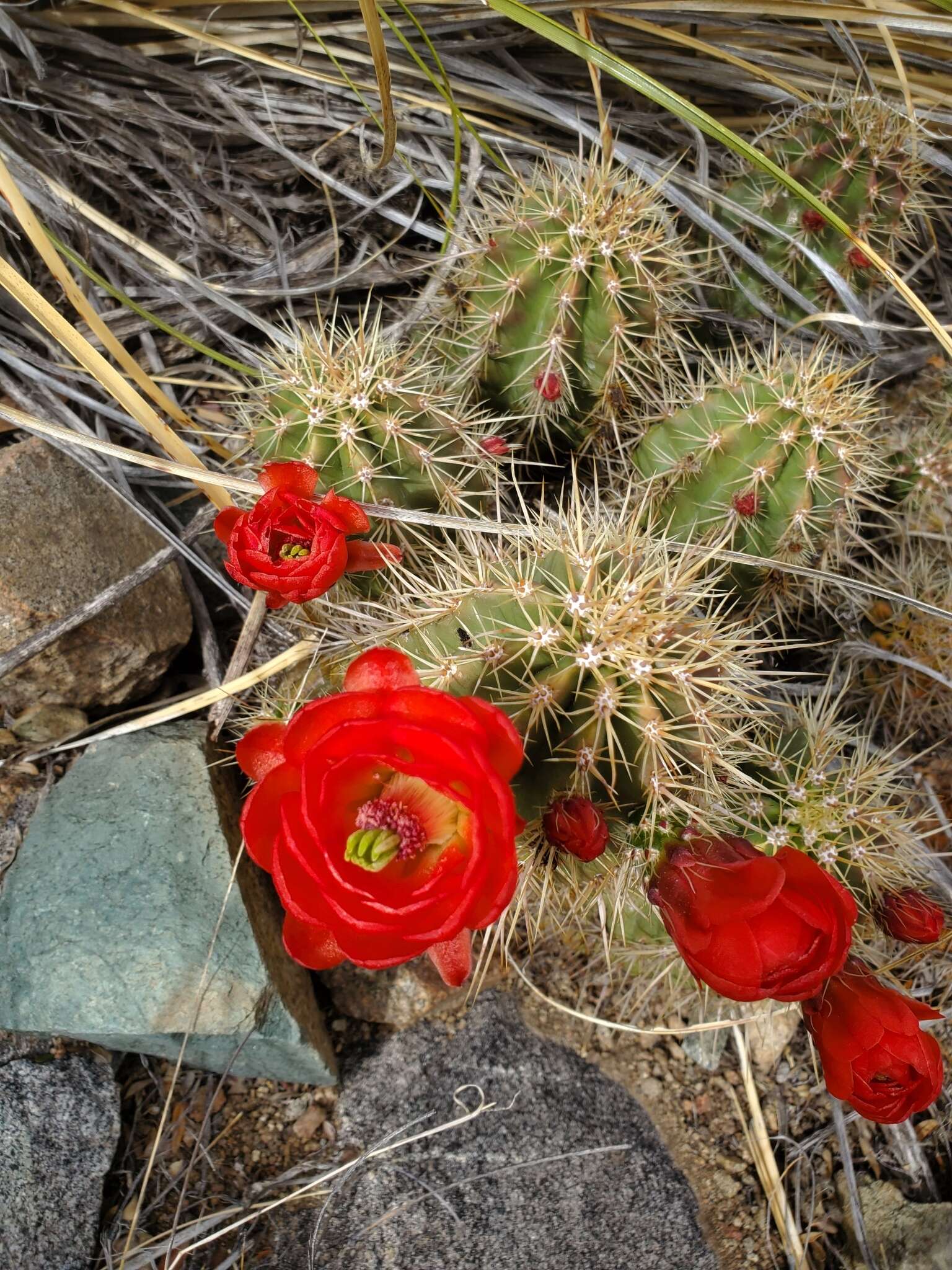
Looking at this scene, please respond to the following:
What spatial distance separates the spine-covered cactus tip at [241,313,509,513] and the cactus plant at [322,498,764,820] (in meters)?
0.29

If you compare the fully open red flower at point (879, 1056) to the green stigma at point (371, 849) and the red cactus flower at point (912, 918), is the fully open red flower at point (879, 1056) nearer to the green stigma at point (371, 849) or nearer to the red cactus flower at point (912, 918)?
the red cactus flower at point (912, 918)

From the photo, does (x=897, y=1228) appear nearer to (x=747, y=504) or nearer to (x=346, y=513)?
(x=747, y=504)

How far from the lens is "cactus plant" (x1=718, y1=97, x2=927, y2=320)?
181 cm

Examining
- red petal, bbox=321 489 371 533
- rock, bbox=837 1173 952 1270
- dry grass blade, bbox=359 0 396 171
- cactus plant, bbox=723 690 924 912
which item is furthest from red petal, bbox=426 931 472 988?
dry grass blade, bbox=359 0 396 171

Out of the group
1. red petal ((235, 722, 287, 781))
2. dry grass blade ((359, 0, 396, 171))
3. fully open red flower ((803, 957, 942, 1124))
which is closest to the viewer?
red petal ((235, 722, 287, 781))

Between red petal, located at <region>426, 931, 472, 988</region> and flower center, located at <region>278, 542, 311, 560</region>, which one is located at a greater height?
flower center, located at <region>278, 542, 311, 560</region>

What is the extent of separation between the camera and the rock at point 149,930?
5.18 ft

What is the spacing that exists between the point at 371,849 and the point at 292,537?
1.59 ft

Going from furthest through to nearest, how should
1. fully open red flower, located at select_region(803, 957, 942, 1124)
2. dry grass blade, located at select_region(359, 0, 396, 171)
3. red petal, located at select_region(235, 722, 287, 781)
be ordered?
dry grass blade, located at select_region(359, 0, 396, 171) → fully open red flower, located at select_region(803, 957, 942, 1124) → red petal, located at select_region(235, 722, 287, 781)

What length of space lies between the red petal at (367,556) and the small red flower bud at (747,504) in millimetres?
625

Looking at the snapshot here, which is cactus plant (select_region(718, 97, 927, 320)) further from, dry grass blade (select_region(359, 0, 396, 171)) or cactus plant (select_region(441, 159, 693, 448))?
dry grass blade (select_region(359, 0, 396, 171))

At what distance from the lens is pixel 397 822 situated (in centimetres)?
106

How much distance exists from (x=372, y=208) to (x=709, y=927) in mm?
1759

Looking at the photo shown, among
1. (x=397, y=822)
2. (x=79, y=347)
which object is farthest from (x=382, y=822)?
(x=79, y=347)
